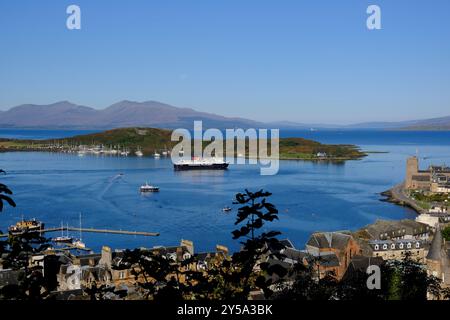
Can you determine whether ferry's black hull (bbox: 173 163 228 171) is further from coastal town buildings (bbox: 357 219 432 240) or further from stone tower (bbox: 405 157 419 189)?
coastal town buildings (bbox: 357 219 432 240)

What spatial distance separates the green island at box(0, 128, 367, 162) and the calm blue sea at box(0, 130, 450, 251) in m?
13.7

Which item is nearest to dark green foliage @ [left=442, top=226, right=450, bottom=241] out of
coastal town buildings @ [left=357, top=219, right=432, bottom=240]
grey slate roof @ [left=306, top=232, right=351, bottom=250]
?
coastal town buildings @ [left=357, top=219, right=432, bottom=240]

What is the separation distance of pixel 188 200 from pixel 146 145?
4726 centimetres

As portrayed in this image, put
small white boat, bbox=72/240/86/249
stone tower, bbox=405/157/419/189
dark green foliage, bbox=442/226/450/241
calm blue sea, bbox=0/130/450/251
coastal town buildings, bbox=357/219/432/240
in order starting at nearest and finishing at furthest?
dark green foliage, bbox=442/226/450/241
coastal town buildings, bbox=357/219/432/240
small white boat, bbox=72/240/86/249
calm blue sea, bbox=0/130/450/251
stone tower, bbox=405/157/419/189

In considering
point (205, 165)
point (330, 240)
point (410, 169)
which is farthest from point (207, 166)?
point (330, 240)

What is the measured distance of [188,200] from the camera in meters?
26.9

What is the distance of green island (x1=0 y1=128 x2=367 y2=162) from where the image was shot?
194 ft

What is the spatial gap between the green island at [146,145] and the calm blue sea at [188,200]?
13740 mm

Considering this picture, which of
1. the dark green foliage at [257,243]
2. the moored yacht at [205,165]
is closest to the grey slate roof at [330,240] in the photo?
the dark green foliage at [257,243]

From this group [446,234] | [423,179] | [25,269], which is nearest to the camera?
[25,269]

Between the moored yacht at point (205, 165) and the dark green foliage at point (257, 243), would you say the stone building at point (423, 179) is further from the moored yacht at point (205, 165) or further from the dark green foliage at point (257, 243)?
A: the dark green foliage at point (257, 243)

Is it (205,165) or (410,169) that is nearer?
(410,169)

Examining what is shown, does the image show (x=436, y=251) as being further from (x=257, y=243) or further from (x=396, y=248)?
(x=257, y=243)

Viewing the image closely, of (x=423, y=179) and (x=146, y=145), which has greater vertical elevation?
(x=146, y=145)
